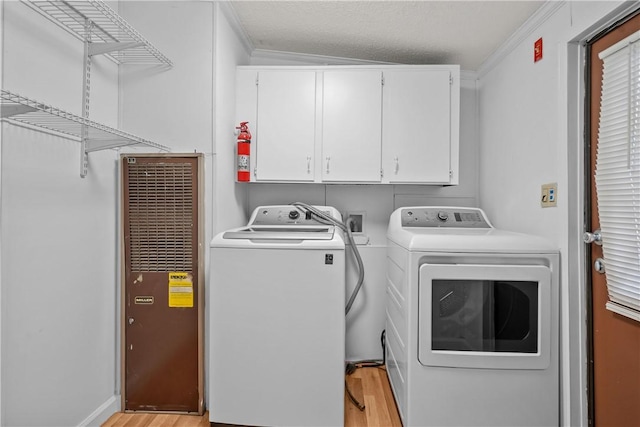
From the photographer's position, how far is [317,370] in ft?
5.27

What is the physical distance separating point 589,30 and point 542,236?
39.9 inches

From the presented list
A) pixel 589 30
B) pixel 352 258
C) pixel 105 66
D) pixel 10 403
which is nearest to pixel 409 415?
pixel 352 258

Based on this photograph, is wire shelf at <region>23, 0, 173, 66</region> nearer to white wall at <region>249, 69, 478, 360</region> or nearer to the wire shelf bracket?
the wire shelf bracket

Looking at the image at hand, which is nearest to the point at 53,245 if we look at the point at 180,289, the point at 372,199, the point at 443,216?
the point at 180,289

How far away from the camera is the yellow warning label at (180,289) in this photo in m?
1.80

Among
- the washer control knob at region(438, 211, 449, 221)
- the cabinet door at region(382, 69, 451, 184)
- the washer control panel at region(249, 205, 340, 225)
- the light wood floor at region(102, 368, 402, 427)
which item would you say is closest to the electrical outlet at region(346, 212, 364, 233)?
the washer control panel at region(249, 205, 340, 225)

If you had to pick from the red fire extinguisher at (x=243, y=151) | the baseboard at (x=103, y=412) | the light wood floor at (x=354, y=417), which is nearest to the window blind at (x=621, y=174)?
the light wood floor at (x=354, y=417)

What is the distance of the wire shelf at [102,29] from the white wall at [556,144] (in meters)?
2.07

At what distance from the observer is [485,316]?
5.07 ft

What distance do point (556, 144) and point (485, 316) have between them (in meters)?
0.97

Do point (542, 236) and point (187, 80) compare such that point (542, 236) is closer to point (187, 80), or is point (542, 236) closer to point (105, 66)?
point (187, 80)

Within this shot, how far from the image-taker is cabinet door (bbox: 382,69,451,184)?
7.10ft

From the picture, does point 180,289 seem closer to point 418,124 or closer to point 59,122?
point 59,122

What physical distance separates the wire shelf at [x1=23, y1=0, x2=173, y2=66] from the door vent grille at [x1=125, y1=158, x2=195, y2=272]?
589mm
